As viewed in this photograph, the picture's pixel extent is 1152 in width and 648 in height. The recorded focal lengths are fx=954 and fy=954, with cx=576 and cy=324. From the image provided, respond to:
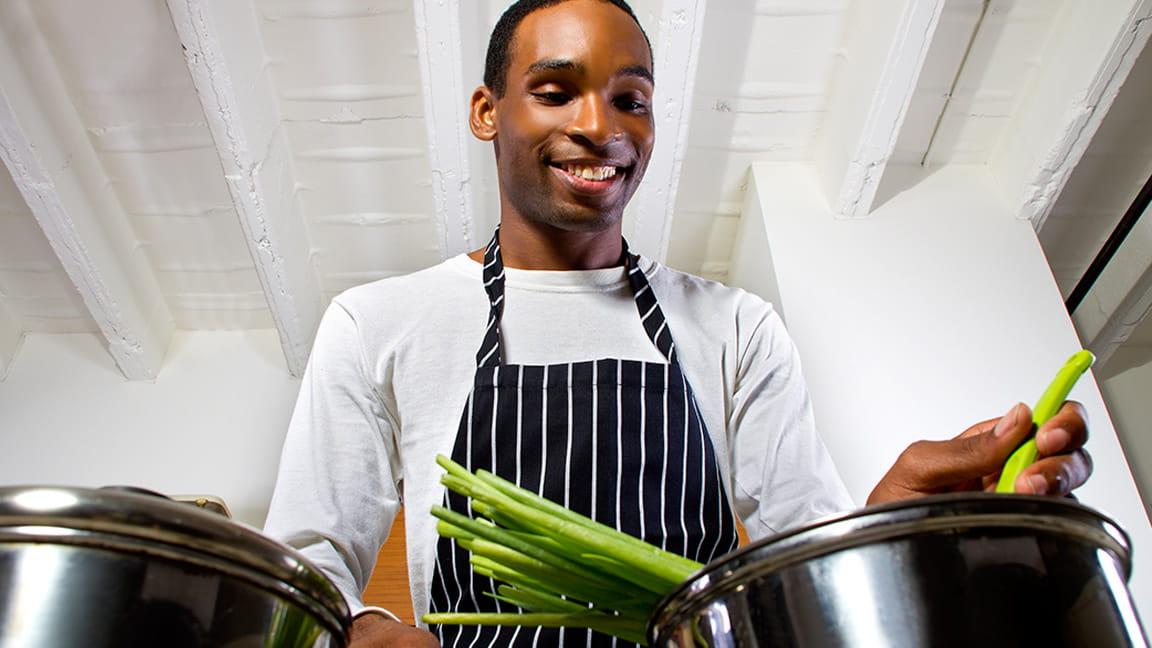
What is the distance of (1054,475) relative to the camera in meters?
0.66

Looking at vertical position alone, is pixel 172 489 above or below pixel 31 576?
above

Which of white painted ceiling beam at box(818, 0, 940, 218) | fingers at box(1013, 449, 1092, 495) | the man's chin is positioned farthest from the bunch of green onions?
white painted ceiling beam at box(818, 0, 940, 218)

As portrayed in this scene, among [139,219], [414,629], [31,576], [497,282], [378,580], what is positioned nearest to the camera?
[31,576]

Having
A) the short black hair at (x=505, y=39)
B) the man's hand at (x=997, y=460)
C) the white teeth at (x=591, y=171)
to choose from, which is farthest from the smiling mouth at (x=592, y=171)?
the man's hand at (x=997, y=460)

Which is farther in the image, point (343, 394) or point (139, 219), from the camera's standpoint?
point (139, 219)

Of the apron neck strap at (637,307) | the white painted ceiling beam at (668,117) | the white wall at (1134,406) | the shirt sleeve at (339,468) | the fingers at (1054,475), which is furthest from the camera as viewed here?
the white wall at (1134,406)

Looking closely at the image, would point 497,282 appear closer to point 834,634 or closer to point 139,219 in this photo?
point 834,634

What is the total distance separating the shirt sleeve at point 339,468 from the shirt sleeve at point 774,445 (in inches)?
16.9

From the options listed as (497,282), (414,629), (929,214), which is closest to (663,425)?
(497,282)

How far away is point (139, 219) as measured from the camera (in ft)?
9.07

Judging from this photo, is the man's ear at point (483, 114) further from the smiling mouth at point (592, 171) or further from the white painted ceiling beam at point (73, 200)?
the white painted ceiling beam at point (73, 200)

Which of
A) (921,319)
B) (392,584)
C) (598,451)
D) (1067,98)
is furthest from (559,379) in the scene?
(1067,98)

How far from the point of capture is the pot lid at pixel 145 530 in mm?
441

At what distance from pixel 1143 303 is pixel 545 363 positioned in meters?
2.35
